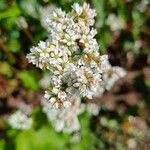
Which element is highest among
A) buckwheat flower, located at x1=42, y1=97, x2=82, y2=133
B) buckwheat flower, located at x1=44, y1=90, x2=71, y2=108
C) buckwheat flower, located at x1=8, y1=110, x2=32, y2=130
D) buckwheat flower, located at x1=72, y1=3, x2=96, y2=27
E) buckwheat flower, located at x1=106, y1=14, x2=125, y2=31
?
buckwheat flower, located at x1=106, y1=14, x2=125, y2=31

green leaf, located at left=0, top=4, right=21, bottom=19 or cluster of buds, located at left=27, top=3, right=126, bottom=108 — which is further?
green leaf, located at left=0, top=4, right=21, bottom=19

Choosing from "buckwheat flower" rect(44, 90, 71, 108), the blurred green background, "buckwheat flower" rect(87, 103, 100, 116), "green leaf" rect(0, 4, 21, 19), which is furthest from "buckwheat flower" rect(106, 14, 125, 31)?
"buckwheat flower" rect(44, 90, 71, 108)

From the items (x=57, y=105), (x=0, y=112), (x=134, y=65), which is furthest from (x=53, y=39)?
(x=134, y=65)

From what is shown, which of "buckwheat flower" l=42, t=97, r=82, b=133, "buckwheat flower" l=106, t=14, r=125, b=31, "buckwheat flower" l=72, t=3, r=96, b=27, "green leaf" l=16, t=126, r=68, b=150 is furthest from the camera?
"buckwheat flower" l=106, t=14, r=125, b=31

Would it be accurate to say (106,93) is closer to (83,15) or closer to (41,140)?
(41,140)

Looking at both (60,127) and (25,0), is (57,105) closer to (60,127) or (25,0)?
(25,0)

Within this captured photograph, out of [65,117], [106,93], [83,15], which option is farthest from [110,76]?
[83,15]

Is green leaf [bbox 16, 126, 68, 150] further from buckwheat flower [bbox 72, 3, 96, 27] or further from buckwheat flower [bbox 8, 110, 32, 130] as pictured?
buckwheat flower [bbox 72, 3, 96, 27]
